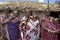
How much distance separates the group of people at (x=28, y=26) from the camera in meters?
7.15

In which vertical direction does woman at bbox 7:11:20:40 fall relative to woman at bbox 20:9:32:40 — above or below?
below

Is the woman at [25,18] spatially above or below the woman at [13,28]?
above

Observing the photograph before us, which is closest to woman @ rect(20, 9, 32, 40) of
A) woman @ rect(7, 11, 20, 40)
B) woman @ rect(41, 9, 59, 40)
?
woman @ rect(7, 11, 20, 40)

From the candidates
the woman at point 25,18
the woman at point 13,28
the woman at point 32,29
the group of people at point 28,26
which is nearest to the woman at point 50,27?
the group of people at point 28,26

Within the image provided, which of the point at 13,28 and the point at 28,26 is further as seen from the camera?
the point at 13,28

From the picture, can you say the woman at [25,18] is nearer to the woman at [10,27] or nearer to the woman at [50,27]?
the woman at [10,27]

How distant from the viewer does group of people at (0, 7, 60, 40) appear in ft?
23.5

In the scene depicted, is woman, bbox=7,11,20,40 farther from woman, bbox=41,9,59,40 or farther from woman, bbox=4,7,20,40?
woman, bbox=41,9,59,40

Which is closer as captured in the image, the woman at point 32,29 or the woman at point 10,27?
the woman at point 32,29

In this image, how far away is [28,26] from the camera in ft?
23.8

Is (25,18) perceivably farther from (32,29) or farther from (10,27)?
(10,27)

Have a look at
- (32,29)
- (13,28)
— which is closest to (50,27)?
(32,29)

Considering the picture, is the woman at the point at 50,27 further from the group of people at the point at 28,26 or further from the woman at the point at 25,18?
the woman at the point at 25,18

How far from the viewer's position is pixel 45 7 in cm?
729
